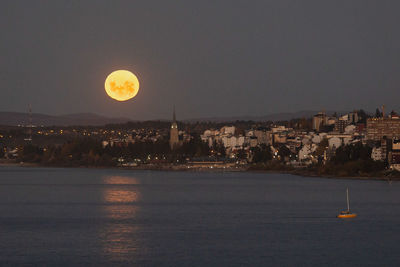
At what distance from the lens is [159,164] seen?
15400cm

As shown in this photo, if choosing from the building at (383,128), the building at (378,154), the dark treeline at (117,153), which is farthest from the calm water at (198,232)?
the dark treeline at (117,153)

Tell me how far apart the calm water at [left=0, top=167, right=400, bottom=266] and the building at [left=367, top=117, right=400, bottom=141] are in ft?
274

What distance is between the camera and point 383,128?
13875cm

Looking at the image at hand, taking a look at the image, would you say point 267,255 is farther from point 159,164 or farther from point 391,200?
point 159,164

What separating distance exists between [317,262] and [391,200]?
90.8 ft

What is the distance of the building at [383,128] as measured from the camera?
136788 millimetres

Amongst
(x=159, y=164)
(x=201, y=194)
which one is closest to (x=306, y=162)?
(x=159, y=164)

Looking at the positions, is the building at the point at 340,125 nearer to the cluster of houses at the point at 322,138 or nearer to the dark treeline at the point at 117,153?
the cluster of houses at the point at 322,138

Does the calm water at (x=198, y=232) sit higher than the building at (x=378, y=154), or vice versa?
the building at (x=378, y=154)

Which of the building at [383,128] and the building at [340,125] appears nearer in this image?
the building at [383,128]

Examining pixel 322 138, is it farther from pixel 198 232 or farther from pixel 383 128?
pixel 198 232

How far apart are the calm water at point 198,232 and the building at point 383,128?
83.5 meters

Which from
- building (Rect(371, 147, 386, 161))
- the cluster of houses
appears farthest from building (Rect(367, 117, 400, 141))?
building (Rect(371, 147, 386, 161))

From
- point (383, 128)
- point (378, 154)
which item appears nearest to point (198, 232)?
point (378, 154)
